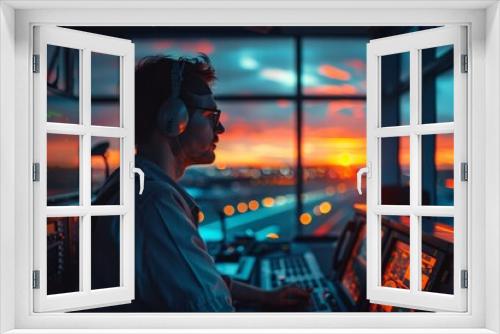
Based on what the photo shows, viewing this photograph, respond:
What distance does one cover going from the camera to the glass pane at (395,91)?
4.79 m

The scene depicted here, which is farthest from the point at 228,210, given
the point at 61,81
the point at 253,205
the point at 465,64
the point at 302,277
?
the point at 465,64

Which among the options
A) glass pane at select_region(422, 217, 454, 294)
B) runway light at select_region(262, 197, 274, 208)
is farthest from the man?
glass pane at select_region(422, 217, 454, 294)

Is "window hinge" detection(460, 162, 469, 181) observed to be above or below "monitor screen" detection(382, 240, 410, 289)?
above

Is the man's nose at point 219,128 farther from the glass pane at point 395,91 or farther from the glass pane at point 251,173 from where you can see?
the glass pane at point 395,91

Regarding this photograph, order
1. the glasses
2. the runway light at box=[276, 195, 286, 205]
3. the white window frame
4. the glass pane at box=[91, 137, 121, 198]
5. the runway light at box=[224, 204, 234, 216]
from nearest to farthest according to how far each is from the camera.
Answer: the white window frame, the glass pane at box=[91, 137, 121, 198], the glasses, the runway light at box=[224, 204, 234, 216], the runway light at box=[276, 195, 286, 205]

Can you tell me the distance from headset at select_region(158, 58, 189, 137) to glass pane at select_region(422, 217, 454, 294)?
2.40 metres

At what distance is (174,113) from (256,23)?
2.46m

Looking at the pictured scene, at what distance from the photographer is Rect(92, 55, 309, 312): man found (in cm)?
358

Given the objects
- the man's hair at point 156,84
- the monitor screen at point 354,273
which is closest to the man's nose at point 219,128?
the man's hair at point 156,84

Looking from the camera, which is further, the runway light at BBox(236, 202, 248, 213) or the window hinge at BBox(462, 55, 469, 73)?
the runway light at BBox(236, 202, 248, 213)

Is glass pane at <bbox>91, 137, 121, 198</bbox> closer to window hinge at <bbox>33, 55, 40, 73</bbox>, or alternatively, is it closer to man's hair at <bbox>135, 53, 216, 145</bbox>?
man's hair at <bbox>135, 53, 216, 145</bbox>

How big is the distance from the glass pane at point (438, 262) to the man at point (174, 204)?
145 centimetres

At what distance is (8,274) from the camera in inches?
76.4

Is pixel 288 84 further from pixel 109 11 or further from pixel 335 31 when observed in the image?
pixel 109 11
